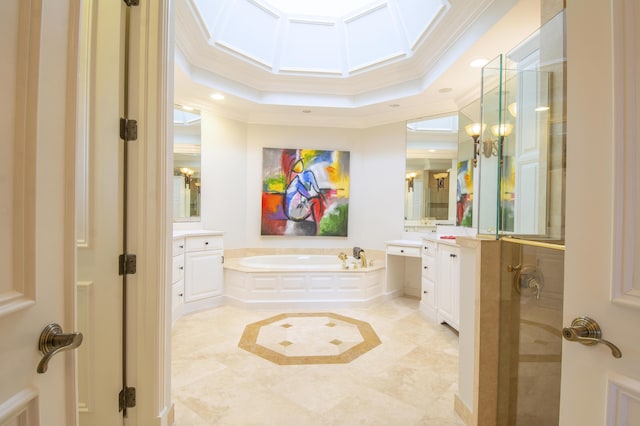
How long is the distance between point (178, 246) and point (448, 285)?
306 cm

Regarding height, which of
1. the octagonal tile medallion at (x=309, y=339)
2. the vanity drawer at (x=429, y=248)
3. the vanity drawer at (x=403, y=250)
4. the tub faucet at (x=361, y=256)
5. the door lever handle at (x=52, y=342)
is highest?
the door lever handle at (x=52, y=342)

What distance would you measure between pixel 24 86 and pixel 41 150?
13 cm

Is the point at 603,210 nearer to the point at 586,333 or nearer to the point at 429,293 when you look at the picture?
the point at 586,333

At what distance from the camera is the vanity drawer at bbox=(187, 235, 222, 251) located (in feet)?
12.5

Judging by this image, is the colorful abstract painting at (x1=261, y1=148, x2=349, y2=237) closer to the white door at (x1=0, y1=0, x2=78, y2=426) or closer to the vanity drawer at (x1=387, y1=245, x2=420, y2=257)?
the vanity drawer at (x1=387, y1=245, x2=420, y2=257)

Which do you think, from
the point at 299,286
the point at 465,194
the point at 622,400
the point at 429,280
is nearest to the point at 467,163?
the point at 465,194

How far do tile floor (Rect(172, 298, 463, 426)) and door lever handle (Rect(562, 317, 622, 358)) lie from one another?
1.46 meters

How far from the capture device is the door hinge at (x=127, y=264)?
61.6 inches

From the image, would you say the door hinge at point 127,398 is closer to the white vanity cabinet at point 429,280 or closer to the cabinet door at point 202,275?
the cabinet door at point 202,275

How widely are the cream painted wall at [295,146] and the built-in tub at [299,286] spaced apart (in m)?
0.86

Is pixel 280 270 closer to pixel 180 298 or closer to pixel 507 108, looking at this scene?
pixel 180 298

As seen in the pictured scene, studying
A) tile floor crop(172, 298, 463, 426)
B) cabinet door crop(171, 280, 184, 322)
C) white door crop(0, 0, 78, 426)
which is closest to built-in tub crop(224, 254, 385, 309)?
cabinet door crop(171, 280, 184, 322)

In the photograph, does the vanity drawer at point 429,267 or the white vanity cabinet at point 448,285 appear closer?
the white vanity cabinet at point 448,285

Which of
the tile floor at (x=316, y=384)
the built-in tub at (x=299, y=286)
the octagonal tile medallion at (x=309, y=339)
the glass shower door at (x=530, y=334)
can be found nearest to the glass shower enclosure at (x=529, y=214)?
the glass shower door at (x=530, y=334)
